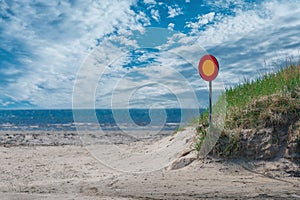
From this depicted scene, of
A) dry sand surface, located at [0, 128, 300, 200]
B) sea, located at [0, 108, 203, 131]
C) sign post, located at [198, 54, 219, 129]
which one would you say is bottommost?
dry sand surface, located at [0, 128, 300, 200]

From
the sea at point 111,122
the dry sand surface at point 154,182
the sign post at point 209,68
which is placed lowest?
the dry sand surface at point 154,182

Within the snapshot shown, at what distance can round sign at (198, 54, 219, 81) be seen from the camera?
738 centimetres

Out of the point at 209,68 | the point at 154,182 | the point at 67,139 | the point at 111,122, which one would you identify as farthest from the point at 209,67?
the point at 111,122

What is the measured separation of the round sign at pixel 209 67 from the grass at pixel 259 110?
1.17 metres

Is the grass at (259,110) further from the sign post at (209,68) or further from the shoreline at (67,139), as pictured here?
the shoreline at (67,139)

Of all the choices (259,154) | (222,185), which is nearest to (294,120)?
(259,154)

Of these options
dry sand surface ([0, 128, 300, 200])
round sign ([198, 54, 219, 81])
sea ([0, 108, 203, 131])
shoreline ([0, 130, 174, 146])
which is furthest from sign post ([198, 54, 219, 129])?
shoreline ([0, 130, 174, 146])

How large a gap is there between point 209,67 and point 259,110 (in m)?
1.53

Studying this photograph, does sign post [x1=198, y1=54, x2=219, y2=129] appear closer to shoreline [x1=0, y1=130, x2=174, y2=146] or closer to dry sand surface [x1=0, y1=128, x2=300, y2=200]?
dry sand surface [x1=0, y1=128, x2=300, y2=200]

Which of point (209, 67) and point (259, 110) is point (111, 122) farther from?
point (209, 67)

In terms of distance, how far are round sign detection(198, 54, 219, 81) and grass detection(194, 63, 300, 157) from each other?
3.85 ft

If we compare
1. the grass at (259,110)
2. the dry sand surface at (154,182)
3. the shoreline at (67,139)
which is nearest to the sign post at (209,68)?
the grass at (259,110)

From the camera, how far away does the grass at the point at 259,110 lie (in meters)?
7.46

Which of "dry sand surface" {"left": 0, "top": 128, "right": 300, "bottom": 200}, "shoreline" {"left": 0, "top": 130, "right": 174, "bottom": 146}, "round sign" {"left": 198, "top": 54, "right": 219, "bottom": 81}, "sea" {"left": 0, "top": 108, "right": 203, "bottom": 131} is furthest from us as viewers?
"shoreline" {"left": 0, "top": 130, "right": 174, "bottom": 146}
